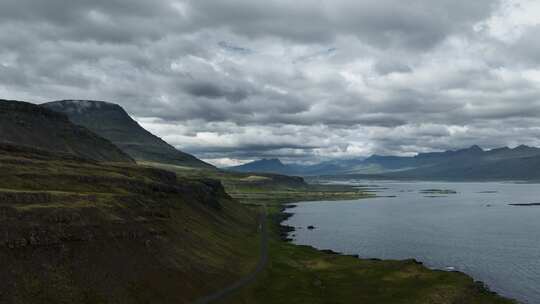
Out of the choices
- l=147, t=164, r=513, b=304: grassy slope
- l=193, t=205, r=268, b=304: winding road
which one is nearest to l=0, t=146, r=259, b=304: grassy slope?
l=193, t=205, r=268, b=304: winding road

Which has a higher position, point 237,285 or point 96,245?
point 96,245

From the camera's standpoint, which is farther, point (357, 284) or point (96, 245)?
point (357, 284)

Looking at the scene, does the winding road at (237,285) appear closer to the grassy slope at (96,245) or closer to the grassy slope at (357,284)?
the grassy slope at (357,284)

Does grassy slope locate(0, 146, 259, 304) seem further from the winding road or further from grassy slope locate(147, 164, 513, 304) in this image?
grassy slope locate(147, 164, 513, 304)

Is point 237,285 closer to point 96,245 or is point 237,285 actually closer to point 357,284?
point 357,284

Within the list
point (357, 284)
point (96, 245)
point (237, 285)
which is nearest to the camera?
point (96, 245)

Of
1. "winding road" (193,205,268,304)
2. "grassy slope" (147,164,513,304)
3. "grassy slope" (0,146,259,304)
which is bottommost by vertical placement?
"grassy slope" (147,164,513,304)

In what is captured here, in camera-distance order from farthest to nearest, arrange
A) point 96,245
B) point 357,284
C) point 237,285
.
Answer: point 357,284, point 237,285, point 96,245

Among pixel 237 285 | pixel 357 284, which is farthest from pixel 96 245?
pixel 357 284

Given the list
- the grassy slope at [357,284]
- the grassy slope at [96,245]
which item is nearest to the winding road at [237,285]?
the grassy slope at [357,284]

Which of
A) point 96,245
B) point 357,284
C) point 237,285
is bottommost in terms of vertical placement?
point 357,284

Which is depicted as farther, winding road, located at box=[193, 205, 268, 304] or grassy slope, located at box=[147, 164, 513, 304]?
grassy slope, located at box=[147, 164, 513, 304]
